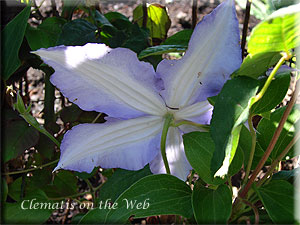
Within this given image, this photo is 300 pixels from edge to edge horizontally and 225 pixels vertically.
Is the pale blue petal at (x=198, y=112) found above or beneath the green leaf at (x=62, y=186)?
above

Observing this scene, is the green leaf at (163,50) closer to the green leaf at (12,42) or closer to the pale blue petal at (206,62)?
the pale blue petal at (206,62)

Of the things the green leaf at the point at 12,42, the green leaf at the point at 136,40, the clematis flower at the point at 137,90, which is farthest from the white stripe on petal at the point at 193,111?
the green leaf at the point at 12,42

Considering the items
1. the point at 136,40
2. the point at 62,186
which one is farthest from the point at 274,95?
the point at 62,186

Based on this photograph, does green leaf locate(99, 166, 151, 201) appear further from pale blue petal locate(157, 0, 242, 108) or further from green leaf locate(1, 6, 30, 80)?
green leaf locate(1, 6, 30, 80)

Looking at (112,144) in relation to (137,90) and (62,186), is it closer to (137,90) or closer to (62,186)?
(137,90)

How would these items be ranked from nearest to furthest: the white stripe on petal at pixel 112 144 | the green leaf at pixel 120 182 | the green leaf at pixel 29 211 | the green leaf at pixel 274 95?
the green leaf at pixel 274 95, the white stripe on petal at pixel 112 144, the green leaf at pixel 120 182, the green leaf at pixel 29 211
